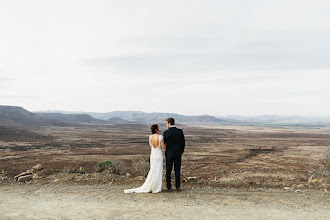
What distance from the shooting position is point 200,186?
7.98 meters

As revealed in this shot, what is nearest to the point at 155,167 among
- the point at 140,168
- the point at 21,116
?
the point at 140,168

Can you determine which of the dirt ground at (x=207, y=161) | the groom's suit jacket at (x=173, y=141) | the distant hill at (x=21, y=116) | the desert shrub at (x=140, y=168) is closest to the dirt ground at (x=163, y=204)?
the groom's suit jacket at (x=173, y=141)

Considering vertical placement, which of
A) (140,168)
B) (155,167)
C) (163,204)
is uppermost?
(155,167)

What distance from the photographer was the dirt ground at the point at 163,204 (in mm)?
5000

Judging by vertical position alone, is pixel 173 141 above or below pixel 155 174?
above

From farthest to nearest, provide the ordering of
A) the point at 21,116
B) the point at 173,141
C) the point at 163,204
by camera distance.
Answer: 1. the point at 21,116
2. the point at 173,141
3. the point at 163,204

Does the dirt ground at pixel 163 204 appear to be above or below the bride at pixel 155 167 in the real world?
below

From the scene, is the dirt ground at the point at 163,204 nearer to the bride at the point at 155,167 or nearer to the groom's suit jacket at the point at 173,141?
the bride at the point at 155,167

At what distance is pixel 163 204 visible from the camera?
5.61 meters

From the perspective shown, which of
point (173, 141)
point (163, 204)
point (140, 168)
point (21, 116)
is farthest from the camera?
point (21, 116)

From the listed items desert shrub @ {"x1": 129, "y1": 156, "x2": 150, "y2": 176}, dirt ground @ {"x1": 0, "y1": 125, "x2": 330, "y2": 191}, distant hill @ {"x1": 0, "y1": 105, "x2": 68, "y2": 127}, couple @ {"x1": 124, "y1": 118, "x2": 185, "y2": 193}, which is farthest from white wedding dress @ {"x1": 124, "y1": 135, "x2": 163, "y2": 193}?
distant hill @ {"x1": 0, "y1": 105, "x2": 68, "y2": 127}

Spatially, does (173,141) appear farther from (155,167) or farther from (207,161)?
(207,161)

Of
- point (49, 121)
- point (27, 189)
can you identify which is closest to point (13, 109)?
point (49, 121)

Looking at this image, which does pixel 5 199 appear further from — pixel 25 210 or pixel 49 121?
pixel 49 121
